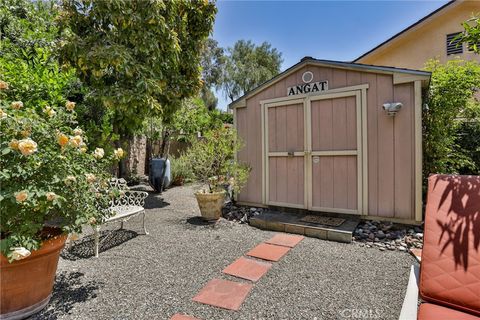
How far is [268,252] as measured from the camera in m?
3.52

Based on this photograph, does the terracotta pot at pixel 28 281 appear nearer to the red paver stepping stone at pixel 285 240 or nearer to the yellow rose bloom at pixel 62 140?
the yellow rose bloom at pixel 62 140

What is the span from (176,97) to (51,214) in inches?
182

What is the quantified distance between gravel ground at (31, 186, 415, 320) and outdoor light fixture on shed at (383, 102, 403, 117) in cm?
202

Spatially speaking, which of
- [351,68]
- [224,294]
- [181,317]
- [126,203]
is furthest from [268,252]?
[351,68]

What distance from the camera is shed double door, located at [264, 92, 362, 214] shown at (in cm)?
442

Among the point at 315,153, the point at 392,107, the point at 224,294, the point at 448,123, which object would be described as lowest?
the point at 224,294

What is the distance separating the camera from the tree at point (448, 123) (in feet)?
15.0

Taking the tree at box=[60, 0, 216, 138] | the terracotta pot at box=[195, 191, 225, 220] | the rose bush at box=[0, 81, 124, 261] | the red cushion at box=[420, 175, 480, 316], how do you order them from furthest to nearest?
the tree at box=[60, 0, 216, 138], the terracotta pot at box=[195, 191, 225, 220], the rose bush at box=[0, 81, 124, 261], the red cushion at box=[420, 175, 480, 316]

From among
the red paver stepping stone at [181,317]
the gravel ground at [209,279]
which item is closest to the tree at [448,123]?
the gravel ground at [209,279]

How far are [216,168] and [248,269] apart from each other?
2.39 metres

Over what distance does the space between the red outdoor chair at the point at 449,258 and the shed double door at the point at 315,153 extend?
2.54m

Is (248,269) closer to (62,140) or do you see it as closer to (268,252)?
(268,252)

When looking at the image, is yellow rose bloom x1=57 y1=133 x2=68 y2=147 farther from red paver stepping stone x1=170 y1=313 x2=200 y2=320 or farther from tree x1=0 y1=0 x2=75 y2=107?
tree x1=0 y1=0 x2=75 y2=107

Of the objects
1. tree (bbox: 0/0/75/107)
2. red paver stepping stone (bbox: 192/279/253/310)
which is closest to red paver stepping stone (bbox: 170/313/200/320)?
red paver stepping stone (bbox: 192/279/253/310)
